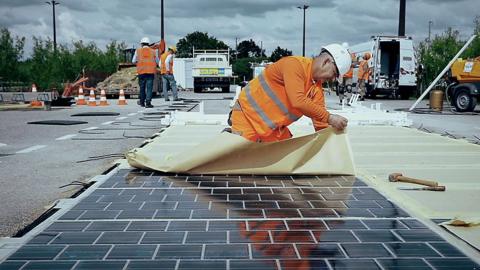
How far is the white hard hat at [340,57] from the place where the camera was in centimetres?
482

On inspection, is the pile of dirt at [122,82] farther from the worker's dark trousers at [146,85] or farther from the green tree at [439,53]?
the green tree at [439,53]

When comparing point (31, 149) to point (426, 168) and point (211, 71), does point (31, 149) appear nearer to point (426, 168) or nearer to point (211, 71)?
point (426, 168)

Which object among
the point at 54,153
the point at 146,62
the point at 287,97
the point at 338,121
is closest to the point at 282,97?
the point at 287,97

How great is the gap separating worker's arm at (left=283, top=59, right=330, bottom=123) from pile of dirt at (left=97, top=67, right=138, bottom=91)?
70.2 feet

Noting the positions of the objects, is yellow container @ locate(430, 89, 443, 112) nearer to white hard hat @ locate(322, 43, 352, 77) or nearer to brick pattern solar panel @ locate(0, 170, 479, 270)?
white hard hat @ locate(322, 43, 352, 77)

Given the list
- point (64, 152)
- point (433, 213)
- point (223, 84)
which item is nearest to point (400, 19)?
point (223, 84)

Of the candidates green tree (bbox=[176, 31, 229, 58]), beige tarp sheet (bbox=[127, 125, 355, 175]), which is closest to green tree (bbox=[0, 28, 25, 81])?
beige tarp sheet (bbox=[127, 125, 355, 175])

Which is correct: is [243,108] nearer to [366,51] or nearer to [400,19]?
[366,51]

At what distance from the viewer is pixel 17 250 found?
3020 mm

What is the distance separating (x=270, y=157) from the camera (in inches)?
201

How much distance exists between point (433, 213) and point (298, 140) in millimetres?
1586

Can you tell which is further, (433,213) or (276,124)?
(276,124)

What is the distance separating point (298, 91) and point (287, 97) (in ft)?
0.78

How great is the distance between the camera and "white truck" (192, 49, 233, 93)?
1313 inches
